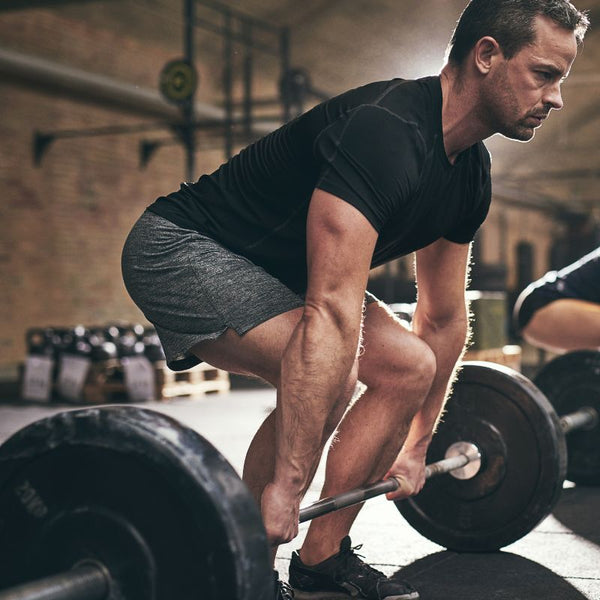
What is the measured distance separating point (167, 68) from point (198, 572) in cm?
621

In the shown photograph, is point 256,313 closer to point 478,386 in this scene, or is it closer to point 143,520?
point 143,520

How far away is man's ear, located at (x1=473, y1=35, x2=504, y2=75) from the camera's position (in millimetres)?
1320

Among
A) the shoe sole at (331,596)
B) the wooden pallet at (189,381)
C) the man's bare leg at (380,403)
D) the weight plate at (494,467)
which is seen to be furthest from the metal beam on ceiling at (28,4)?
the shoe sole at (331,596)

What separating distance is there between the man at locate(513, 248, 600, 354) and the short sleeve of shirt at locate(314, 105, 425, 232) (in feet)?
5.36

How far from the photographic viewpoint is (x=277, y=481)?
3.93ft

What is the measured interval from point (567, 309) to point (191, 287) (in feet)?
5.74

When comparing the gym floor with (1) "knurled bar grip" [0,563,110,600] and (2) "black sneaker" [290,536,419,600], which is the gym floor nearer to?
(2) "black sneaker" [290,536,419,600]

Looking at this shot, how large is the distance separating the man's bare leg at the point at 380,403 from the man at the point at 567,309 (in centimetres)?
136

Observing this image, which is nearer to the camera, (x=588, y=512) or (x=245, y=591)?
(x=245, y=591)

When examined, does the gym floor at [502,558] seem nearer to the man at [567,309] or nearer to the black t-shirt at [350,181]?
the man at [567,309]

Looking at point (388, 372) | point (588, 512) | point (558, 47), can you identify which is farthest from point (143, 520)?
point (588, 512)

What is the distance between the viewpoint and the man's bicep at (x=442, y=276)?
163 centimetres

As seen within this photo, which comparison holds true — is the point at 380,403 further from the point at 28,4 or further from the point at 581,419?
the point at 28,4

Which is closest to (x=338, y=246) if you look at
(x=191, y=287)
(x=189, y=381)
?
(x=191, y=287)
